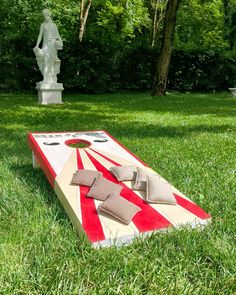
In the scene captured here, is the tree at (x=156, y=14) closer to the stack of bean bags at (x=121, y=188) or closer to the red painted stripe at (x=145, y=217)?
the stack of bean bags at (x=121, y=188)

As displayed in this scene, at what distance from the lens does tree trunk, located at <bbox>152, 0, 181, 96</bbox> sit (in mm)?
13891

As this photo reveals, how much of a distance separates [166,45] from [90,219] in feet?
41.3

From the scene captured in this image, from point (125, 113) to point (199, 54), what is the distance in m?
10.6

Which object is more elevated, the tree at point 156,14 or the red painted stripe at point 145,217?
the tree at point 156,14

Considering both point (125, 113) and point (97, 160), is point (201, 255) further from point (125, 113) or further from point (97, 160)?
point (125, 113)

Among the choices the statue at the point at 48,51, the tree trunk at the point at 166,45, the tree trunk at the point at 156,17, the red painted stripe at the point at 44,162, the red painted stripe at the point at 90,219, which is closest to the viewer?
the red painted stripe at the point at 90,219

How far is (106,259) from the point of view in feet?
7.17

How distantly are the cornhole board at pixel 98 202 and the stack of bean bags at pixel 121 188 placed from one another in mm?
41

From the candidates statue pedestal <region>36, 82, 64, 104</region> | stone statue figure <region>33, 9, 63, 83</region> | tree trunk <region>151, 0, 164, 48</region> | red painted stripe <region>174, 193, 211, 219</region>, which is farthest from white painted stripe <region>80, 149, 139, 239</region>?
tree trunk <region>151, 0, 164, 48</region>

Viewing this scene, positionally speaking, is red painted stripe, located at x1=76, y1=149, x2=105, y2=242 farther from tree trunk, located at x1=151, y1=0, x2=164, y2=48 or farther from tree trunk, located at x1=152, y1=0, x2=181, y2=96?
tree trunk, located at x1=151, y1=0, x2=164, y2=48

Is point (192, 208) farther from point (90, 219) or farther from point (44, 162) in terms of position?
point (44, 162)

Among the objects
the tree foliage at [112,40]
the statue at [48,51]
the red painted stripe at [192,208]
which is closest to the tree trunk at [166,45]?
the tree foliage at [112,40]

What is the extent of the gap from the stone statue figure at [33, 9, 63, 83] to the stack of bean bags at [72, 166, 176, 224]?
9.86 m

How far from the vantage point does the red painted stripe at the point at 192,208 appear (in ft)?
8.73
